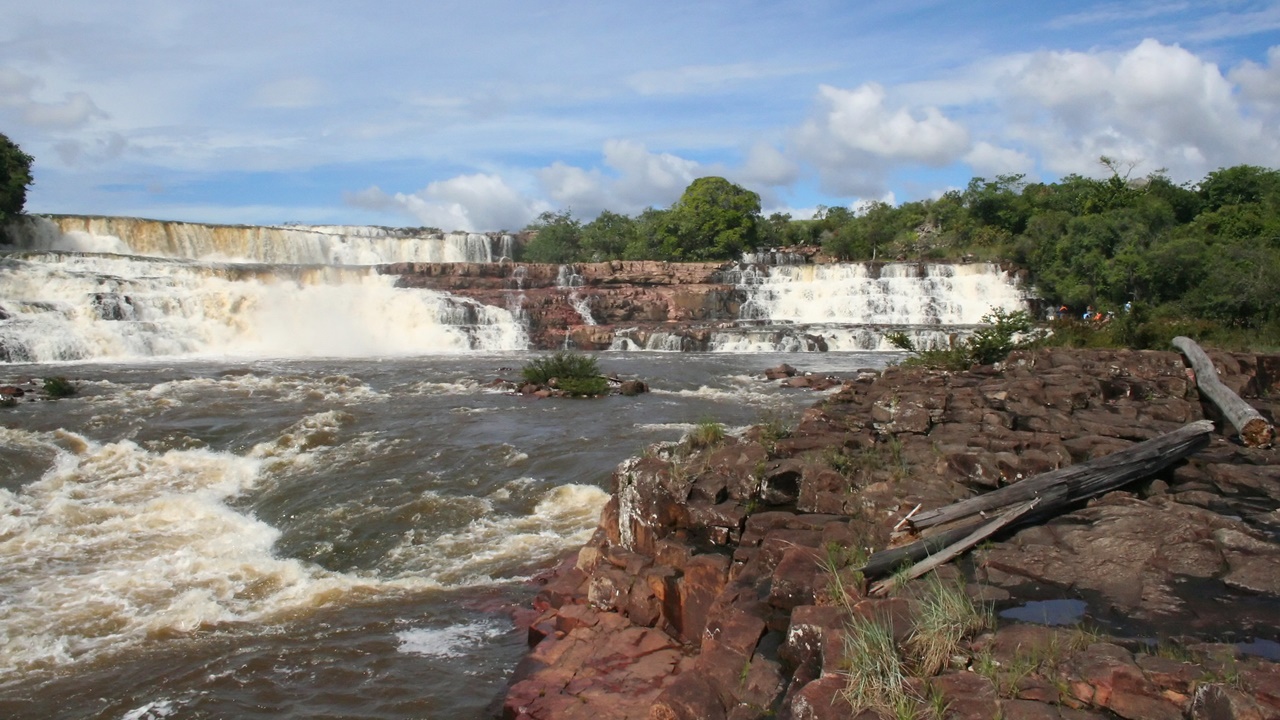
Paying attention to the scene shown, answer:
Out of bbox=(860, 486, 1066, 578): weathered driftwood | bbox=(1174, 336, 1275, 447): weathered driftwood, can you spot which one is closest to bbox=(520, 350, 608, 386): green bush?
bbox=(1174, 336, 1275, 447): weathered driftwood

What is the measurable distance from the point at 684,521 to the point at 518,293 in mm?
25444

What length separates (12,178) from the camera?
32938mm

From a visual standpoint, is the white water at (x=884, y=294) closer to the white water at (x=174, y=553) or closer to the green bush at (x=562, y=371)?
the green bush at (x=562, y=371)

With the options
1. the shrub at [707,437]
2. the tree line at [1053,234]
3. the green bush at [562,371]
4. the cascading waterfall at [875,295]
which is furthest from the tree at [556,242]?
the shrub at [707,437]

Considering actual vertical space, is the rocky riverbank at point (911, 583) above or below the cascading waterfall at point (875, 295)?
below

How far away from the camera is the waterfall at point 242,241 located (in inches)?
1329

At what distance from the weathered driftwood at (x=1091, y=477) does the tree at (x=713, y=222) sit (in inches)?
1435

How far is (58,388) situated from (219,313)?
11.6 meters

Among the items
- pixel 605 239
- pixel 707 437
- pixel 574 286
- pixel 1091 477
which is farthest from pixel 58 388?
pixel 605 239

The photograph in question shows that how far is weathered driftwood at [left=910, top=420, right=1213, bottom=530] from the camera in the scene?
5035 millimetres

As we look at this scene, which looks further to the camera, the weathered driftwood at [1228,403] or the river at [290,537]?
the weathered driftwood at [1228,403]

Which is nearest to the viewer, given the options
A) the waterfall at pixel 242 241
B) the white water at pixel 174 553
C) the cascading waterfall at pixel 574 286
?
the white water at pixel 174 553

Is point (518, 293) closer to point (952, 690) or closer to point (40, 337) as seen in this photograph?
point (40, 337)

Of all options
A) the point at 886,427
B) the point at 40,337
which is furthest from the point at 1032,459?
the point at 40,337
